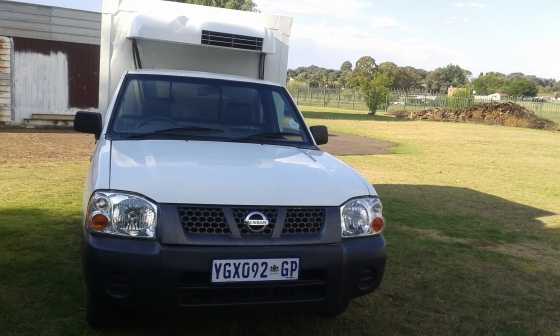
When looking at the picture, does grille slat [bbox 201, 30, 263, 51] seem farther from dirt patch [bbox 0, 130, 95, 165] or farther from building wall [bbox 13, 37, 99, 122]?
building wall [bbox 13, 37, 99, 122]

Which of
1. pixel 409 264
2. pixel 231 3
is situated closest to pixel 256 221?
pixel 409 264

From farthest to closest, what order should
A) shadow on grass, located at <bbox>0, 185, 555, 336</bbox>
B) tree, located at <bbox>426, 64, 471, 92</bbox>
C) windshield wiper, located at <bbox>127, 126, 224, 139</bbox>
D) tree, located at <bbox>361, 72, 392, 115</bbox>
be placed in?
1. tree, located at <bbox>426, 64, 471, 92</bbox>
2. tree, located at <bbox>361, 72, 392, 115</bbox>
3. windshield wiper, located at <bbox>127, 126, 224, 139</bbox>
4. shadow on grass, located at <bbox>0, 185, 555, 336</bbox>

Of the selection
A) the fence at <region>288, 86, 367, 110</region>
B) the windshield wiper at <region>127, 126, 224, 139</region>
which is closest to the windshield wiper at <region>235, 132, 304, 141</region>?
the windshield wiper at <region>127, 126, 224, 139</region>

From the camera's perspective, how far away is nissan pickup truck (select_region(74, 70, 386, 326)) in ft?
9.11

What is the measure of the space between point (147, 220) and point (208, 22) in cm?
459

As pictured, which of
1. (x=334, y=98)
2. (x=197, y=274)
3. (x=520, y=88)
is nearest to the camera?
(x=197, y=274)

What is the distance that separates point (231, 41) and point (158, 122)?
3.19 m

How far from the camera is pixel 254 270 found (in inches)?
113

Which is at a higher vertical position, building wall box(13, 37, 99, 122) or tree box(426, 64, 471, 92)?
tree box(426, 64, 471, 92)

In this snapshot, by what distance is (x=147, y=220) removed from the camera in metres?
2.84

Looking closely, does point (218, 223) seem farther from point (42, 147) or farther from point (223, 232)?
point (42, 147)

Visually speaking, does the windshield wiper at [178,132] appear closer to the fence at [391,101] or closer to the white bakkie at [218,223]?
the white bakkie at [218,223]

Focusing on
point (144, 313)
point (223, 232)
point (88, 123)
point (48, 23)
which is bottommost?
point (144, 313)

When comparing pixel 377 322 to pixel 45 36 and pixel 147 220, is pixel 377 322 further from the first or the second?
pixel 45 36
